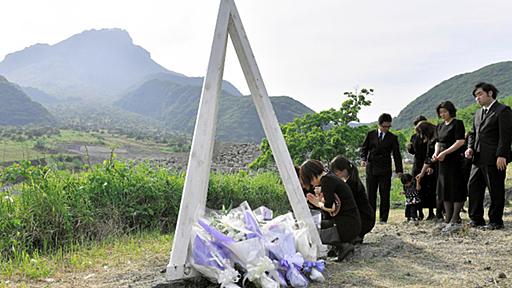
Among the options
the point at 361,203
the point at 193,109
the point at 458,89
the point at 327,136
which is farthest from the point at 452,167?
the point at 193,109

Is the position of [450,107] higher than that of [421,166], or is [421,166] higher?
[450,107]

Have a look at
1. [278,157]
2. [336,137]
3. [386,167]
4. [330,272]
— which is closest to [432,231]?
[386,167]

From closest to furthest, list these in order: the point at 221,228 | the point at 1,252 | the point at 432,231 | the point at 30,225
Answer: the point at 221,228 < the point at 1,252 < the point at 30,225 < the point at 432,231

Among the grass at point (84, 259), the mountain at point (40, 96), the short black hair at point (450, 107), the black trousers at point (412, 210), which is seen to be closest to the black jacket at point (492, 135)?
the short black hair at point (450, 107)

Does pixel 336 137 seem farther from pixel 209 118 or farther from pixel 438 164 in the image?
pixel 209 118

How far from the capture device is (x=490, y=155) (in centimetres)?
563

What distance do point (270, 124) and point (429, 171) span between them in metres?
3.29

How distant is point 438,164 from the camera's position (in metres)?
6.46

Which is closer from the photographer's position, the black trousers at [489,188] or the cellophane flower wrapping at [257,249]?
the cellophane flower wrapping at [257,249]

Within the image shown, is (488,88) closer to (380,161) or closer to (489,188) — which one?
(489,188)

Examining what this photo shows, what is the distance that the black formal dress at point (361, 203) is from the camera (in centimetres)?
516

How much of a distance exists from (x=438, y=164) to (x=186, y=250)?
13.9 feet

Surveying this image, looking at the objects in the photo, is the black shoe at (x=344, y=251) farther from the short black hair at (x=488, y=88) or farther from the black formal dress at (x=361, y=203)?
the short black hair at (x=488, y=88)

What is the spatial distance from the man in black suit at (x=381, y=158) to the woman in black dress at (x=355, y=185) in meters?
1.32
